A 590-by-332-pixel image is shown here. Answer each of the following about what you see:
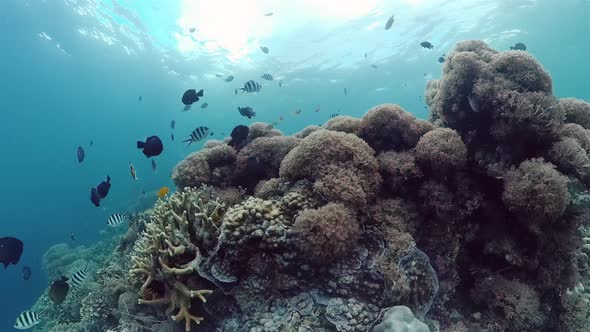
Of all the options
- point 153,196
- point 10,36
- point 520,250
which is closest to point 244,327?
point 520,250

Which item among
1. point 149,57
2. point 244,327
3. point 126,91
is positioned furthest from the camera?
point 126,91

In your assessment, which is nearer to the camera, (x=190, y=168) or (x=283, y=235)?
(x=283, y=235)

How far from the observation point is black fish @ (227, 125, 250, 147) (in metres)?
6.38

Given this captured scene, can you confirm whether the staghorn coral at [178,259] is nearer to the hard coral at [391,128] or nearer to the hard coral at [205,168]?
the hard coral at [205,168]

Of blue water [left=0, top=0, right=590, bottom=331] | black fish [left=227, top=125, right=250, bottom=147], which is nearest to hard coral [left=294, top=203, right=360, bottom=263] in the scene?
black fish [left=227, top=125, right=250, bottom=147]

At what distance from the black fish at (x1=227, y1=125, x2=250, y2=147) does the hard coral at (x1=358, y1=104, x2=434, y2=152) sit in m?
2.38

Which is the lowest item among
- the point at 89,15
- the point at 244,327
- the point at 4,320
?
the point at 4,320

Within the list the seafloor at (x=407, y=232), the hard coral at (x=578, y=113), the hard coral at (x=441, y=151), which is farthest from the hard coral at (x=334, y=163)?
the hard coral at (x=578, y=113)

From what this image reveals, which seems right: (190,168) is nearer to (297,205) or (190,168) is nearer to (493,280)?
(297,205)

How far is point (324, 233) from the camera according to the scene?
3545 millimetres

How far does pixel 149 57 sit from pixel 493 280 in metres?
41.0

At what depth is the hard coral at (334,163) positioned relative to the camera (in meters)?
4.23

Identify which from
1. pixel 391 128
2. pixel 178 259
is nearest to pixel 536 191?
pixel 391 128

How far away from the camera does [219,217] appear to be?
441 centimetres
